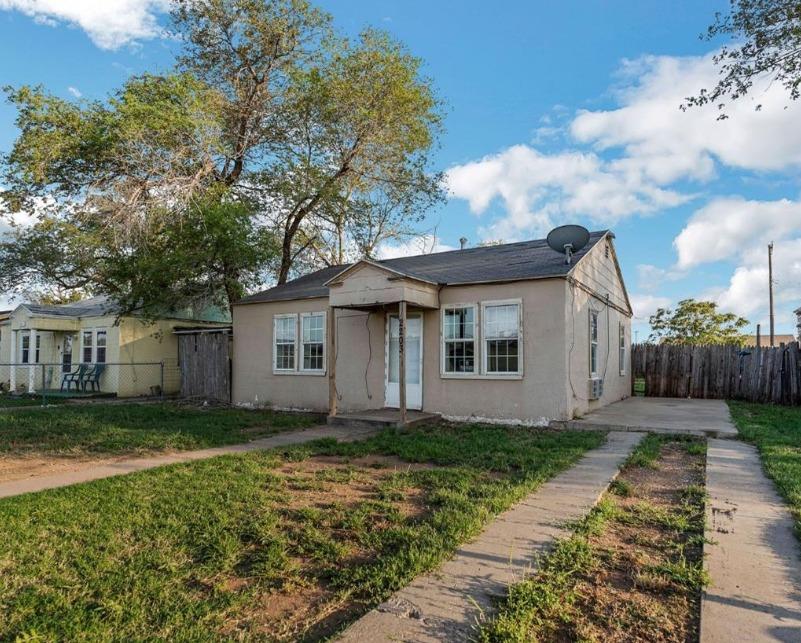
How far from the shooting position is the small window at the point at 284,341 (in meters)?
13.3

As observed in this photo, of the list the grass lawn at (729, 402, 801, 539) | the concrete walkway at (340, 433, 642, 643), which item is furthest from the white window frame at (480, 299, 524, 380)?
the concrete walkway at (340, 433, 642, 643)

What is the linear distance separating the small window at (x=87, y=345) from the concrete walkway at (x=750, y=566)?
2030 centimetres

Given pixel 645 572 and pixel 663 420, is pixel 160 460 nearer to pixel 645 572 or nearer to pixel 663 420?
pixel 645 572

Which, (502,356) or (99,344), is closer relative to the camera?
(502,356)

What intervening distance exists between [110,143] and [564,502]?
13.9m

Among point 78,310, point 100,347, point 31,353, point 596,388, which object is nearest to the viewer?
point 596,388

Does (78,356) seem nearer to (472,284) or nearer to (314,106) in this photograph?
(314,106)

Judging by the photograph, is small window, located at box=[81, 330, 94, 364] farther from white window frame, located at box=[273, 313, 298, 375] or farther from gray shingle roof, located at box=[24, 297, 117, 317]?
white window frame, located at box=[273, 313, 298, 375]

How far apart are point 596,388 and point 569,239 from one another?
3450 mm

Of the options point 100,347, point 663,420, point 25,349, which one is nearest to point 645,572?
point 663,420

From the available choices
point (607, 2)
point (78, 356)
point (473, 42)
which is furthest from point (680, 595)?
point (78, 356)

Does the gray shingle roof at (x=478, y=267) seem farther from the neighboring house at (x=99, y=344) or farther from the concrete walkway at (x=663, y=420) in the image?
the neighboring house at (x=99, y=344)

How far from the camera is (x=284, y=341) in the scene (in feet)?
44.3

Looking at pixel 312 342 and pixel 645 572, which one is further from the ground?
pixel 312 342
